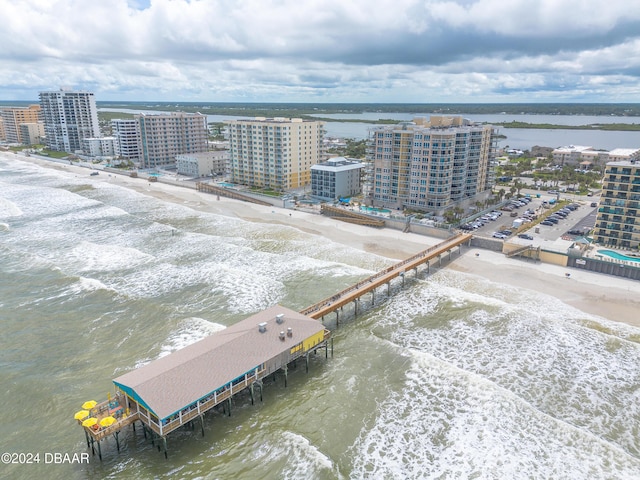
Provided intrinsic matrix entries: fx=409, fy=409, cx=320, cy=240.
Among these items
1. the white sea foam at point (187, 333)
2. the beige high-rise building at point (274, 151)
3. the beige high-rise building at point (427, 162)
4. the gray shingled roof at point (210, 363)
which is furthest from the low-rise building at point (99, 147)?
the gray shingled roof at point (210, 363)

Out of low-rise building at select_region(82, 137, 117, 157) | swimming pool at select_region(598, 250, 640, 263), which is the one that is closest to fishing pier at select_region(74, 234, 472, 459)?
swimming pool at select_region(598, 250, 640, 263)

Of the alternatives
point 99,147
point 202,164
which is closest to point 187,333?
point 202,164

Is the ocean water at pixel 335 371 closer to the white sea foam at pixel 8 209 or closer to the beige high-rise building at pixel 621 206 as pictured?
the beige high-rise building at pixel 621 206

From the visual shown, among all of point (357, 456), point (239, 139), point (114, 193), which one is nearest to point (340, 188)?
point (239, 139)

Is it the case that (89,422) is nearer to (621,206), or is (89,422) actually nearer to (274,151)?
(621,206)

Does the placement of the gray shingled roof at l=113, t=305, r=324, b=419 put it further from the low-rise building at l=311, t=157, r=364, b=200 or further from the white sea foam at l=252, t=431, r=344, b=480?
the low-rise building at l=311, t=157, r=364, b=200

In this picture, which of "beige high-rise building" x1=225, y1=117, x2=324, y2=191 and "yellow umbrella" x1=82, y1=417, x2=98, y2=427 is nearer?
"yellow umbrella" x1=82, y1=417, x2=98, y2=427

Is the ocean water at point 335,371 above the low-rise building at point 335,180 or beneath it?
beneath
